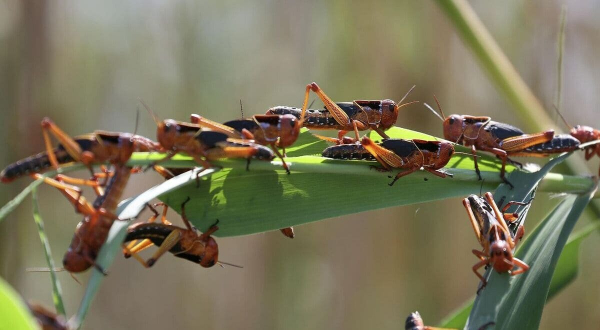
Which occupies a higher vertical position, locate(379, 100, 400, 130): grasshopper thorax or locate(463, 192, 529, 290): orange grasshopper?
locate(379, 100, 400, 130): grasshopper thorax

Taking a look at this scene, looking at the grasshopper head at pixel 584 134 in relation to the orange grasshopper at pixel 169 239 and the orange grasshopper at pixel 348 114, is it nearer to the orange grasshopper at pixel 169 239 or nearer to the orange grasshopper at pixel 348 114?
the orange grasshopper at pixel 348 114

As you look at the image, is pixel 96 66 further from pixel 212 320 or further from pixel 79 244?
pixel 79 244

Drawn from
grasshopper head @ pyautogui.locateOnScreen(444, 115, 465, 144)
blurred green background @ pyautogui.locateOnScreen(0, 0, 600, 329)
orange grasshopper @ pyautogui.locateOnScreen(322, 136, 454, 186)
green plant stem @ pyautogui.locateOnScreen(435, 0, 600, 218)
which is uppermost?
green plant stem @ pyautogui.locateOnScreen(435, 0, 600, 218)

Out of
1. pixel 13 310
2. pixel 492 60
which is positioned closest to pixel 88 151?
pixel 13 310

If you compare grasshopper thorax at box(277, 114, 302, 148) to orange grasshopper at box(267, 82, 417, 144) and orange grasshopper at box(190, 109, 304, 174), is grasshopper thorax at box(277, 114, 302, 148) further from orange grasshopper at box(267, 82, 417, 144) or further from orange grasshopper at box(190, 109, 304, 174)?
orange grasshopper at box(267, 82, 417, 144)

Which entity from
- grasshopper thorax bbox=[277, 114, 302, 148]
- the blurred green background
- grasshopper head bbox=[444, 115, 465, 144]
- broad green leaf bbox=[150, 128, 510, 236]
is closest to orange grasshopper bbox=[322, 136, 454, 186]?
broad green leaf bbox=[150, 128, 510, 236]

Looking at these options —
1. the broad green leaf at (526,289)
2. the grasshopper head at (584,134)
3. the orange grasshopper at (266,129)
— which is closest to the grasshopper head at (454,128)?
the grasshopper head at (584,134)

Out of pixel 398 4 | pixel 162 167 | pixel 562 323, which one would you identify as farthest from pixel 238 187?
pixel 562 323
